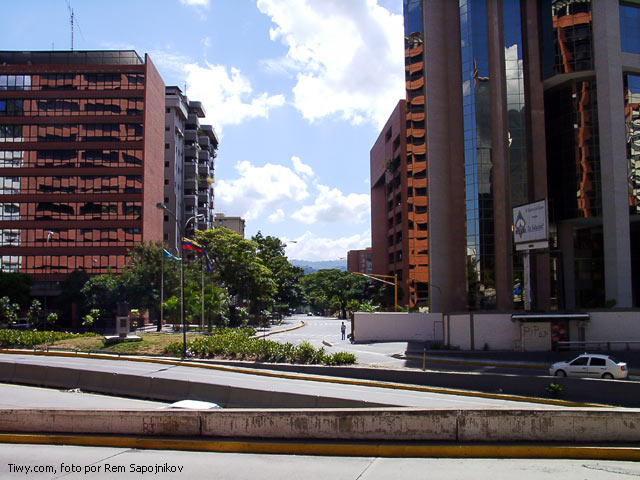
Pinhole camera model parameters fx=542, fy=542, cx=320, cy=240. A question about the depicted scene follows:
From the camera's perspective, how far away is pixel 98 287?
6912 centimetres

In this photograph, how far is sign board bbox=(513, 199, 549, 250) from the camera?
41.9m

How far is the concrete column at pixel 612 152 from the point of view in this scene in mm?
52531

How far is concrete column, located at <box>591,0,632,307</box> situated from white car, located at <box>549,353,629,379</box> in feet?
98.0

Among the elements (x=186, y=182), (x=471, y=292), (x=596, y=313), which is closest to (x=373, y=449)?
(x=596, y=313)

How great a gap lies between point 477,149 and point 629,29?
1918cm

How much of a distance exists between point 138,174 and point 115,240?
10382mm

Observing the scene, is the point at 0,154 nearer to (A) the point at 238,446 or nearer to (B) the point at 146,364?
(B) the point at 146,364

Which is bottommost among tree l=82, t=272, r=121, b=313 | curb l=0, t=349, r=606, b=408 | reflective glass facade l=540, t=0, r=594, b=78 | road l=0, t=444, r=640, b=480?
curb l=0, t=349, r=606, b=408

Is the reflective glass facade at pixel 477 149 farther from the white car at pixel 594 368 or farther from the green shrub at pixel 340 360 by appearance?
the green shrub at pixel 340 360

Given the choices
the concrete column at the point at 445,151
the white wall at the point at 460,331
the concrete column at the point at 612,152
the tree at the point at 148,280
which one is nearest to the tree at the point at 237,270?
the tree at the point at 148,280

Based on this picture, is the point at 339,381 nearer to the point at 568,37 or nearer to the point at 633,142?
the point at 633,142

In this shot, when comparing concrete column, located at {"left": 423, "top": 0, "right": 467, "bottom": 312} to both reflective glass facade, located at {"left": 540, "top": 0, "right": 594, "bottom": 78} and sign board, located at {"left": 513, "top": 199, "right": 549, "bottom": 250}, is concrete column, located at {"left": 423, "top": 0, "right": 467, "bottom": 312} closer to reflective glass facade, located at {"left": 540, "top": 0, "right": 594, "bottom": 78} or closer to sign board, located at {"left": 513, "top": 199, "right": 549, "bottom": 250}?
reflective glass facade, located at {"left": 540, "top": 0, "right": 594, "bottom": 78}

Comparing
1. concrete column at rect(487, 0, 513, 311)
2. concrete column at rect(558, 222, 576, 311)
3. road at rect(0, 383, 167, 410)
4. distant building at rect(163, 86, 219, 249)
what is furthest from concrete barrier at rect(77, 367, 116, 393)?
distant building at rect(163, 86, 219, 249)

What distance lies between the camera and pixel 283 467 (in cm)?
924
